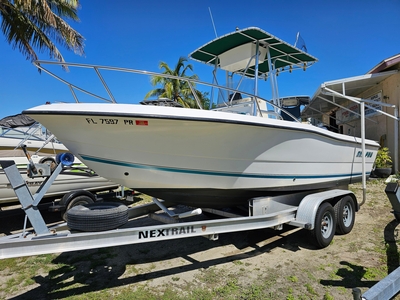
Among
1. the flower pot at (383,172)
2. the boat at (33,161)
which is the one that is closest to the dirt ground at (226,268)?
the boat at (33,161)

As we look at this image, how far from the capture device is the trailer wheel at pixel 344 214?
3957 mm

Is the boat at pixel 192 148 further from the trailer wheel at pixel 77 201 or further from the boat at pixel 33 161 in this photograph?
the trailer wheel at pixel 77 201

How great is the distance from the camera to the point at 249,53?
4.97 metres

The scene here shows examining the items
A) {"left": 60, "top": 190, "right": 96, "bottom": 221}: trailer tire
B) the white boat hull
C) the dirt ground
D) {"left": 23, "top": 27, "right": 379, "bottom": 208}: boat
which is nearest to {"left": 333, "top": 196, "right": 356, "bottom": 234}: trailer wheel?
the dirt ground

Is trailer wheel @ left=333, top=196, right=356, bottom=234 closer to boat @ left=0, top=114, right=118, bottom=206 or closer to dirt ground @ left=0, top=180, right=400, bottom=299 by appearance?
dirt ground @ left=0, top=180, right=400, bottom=299

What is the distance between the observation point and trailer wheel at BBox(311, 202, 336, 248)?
349cm

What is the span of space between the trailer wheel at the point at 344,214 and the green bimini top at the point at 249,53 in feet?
8.60

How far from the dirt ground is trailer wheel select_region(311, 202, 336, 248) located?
11 centimetres

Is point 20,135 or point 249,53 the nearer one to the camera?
point 249,53

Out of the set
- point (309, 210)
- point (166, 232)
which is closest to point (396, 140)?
point (309, 210)

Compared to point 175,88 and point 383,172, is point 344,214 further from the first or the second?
point 175,88

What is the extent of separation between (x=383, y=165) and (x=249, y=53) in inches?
242

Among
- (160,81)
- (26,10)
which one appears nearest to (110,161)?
(26,10)

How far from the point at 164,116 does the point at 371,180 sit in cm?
748
